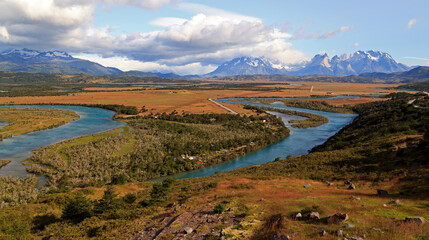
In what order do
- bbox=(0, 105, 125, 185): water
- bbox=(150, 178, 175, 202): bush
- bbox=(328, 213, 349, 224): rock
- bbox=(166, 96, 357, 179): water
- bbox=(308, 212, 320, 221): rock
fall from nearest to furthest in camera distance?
bbox=(328, 213, 349, 224): rock
bbox=(308, 212, 320, 221): rock
bbox=(150, 178, 175, 202): bush
bbox=(0, 105, 125, 185): water
bbox=(166, 96, 357, 179): water

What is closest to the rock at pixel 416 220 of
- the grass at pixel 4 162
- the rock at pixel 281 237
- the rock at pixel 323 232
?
the rock at pixel 323 232

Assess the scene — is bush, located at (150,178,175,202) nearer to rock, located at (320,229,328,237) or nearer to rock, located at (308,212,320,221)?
rock, located at (308,212,320,221)

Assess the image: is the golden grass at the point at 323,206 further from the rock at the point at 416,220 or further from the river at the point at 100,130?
the river at the point at 100,130

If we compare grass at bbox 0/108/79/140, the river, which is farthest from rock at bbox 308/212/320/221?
grass at bbox 0/108/79/140

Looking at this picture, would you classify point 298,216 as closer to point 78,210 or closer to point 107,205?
point 107,205

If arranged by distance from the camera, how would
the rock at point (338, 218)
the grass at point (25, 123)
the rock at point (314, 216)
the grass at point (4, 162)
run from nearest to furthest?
the rock at point (338, 218)
the rock at point (314, 216)
the grass at point (4, 162)
the grass at point (25, 123)

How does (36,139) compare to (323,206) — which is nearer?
(323,206)

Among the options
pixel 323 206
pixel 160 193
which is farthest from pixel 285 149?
pixel 323 206

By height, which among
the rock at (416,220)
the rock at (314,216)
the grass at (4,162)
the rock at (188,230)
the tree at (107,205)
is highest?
the rock at (416,220)

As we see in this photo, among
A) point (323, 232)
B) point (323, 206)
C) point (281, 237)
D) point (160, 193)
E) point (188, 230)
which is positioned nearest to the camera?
point (281, 237)

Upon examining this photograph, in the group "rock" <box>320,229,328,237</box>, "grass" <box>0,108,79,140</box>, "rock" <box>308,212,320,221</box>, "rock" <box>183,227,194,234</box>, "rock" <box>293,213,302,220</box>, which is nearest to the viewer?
"rock" <box>320,229,328,237</box>
